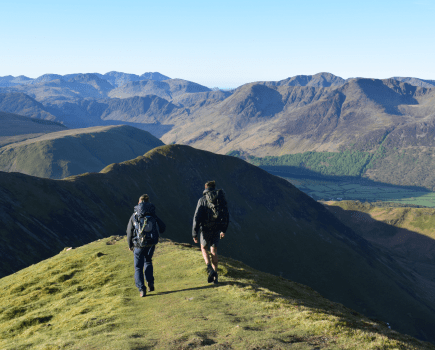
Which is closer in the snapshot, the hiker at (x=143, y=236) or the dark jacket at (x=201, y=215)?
the hiker at (x=143, y=236)

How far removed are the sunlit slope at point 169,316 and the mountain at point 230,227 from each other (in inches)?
2249

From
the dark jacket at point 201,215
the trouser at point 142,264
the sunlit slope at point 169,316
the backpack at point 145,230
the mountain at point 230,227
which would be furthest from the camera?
the mountain at point 230,227

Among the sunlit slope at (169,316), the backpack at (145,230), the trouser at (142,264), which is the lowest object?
the sunlit slope at (169,316)

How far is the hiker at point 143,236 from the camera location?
60.3ft

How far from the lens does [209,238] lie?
19781 millimetres

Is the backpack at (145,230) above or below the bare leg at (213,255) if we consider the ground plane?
above

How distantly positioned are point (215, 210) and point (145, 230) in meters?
4.08

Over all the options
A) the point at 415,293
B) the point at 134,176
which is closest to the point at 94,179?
the point at 134,176

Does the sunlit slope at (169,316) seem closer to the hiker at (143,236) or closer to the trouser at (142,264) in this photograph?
the trouser at (142,264)

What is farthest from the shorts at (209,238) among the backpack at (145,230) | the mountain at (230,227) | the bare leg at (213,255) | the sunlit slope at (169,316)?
the mountain at (230,227)

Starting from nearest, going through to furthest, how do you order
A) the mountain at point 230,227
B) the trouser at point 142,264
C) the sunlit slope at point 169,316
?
the sunlit slope at point 169,316, the trouser at point 142,264, the mountain at point 230,227

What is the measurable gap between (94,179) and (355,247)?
13831 centimetres

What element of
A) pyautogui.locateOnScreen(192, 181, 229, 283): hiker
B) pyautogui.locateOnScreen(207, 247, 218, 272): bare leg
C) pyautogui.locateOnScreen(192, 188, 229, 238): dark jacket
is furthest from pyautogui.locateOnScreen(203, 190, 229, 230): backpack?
pyautogui.locateOnScreen(207, 247, 218, 272): bare leg

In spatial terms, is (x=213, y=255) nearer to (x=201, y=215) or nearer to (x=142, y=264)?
(x=201, y=215)
